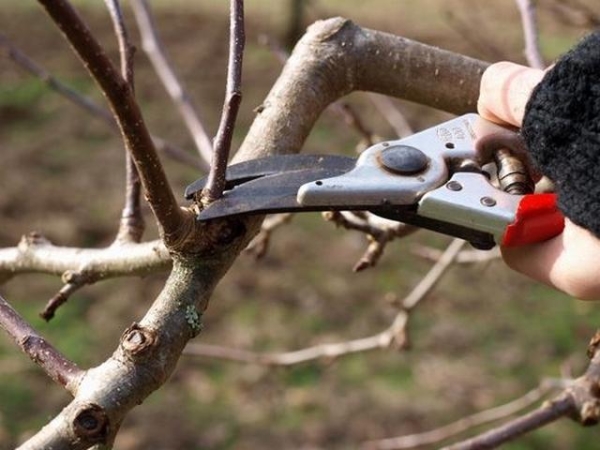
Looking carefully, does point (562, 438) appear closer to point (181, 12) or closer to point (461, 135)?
point (461, 135)

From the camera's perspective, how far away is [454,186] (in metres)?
1.08

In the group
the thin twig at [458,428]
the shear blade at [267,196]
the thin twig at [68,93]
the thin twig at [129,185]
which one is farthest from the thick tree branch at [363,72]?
the thin twig at [458,428]

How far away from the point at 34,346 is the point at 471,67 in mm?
744

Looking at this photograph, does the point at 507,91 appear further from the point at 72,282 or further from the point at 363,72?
the point at 72,282

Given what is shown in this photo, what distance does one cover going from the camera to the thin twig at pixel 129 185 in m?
1.16

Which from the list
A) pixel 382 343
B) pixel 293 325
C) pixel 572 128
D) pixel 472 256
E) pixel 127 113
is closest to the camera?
pixel 127 113

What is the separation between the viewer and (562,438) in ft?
10.4

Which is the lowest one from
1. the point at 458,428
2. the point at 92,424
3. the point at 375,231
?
the point at 458,428

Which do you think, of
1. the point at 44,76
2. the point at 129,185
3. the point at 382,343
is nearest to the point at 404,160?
the point at 129,185

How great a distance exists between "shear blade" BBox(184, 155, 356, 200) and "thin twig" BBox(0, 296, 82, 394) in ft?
0.80

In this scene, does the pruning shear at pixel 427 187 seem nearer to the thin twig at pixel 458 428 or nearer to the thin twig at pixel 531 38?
the thin twig at pixel 531 38

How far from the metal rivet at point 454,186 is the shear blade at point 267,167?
0.40 ft

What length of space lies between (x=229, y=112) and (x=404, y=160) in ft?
0.90

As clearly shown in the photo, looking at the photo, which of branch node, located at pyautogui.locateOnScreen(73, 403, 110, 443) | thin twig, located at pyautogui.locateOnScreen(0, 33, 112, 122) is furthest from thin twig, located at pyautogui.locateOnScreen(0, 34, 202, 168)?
branch node, located at pyautogui.locateOnScreen(73, 403, 110, 443)
